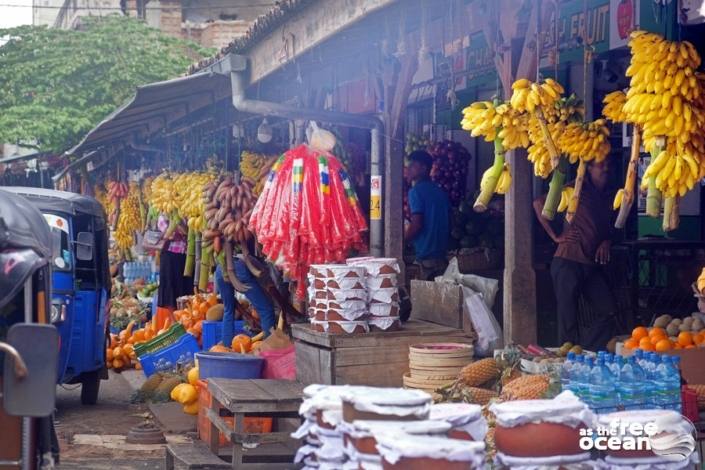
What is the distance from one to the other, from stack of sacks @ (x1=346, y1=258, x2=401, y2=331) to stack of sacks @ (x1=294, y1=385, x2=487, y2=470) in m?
3.24

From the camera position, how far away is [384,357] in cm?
771

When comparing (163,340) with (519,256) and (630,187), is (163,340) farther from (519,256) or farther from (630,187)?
(630,187)

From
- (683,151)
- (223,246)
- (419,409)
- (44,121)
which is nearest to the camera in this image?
(419,409)

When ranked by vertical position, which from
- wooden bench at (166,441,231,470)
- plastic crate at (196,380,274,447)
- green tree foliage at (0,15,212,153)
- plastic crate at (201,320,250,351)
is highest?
green tree foliage at (0,15,212,153)

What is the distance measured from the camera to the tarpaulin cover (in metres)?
9.11

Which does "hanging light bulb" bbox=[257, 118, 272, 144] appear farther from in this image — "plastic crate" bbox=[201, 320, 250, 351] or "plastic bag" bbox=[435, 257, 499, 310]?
"plastic bag" bbox=[435, 257, 499, 310]

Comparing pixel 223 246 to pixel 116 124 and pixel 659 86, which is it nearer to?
pixel 116 124

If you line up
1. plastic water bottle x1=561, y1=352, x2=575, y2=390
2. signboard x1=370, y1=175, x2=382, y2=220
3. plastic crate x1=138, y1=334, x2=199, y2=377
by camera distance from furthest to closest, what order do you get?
plastic crate x1=138, y1=334, x2=199, y2=377
signboard x1=370, y1=175, x2=382, y2=220
plastic water bottle x1=561, y1=352, x2=575, y2=390

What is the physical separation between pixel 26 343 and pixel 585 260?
667cm

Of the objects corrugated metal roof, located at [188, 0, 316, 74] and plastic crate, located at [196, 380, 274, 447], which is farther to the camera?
corrugated metal roof, located at [188, 0, 316, 74]

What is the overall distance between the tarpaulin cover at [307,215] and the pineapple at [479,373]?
2394mm

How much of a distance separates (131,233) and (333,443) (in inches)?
703

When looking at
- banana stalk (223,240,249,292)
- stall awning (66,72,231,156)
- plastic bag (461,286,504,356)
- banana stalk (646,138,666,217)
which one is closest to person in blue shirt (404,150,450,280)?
banana stalk (223,240,249,292)

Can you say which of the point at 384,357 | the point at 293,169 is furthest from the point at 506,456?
the point at 293,169
